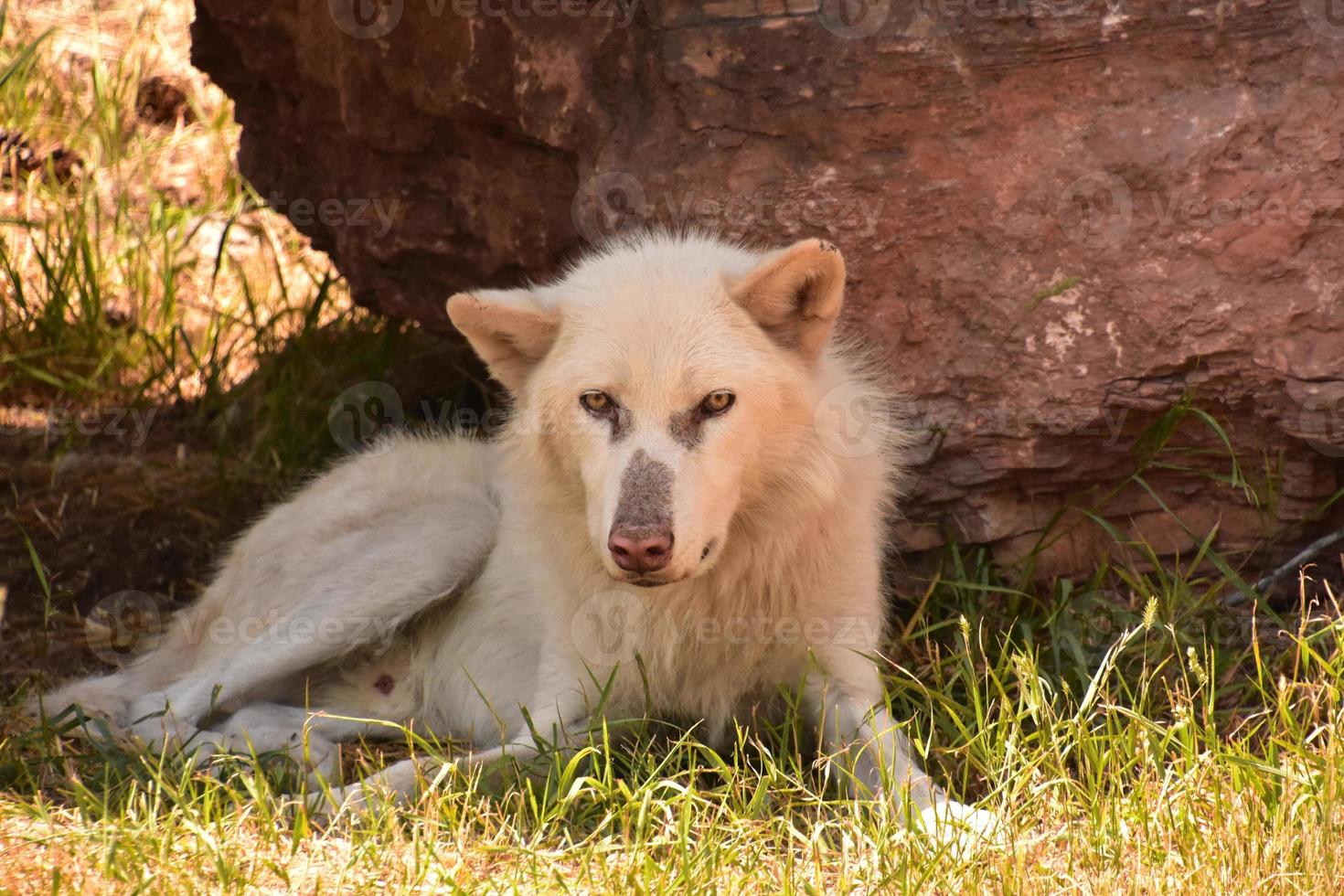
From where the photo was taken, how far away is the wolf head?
11.2 feet

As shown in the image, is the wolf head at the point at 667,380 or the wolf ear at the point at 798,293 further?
the wolf ear at the point at 798,293

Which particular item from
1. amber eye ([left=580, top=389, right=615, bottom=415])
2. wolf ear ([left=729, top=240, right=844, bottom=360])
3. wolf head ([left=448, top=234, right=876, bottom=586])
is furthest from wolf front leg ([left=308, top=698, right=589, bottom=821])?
wolf ear ([left=729, top=240, right=844, bottom=360])

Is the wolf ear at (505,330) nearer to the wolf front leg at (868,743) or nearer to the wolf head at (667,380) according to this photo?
the wolf head at (667,380)

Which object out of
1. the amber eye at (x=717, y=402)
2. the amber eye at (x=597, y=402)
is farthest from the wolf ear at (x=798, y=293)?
the amber eye at (x=597, y=402)

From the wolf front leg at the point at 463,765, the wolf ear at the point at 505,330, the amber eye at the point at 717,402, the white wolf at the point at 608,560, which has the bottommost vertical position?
the wolf front leg at the point at 463,765

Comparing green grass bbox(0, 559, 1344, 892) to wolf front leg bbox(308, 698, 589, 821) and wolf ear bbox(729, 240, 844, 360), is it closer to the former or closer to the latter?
wolf front leg bbox(308, 698, 589, 821)

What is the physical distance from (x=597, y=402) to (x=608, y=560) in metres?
0.47

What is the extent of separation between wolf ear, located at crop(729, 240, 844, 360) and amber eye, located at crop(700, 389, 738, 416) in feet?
0.95

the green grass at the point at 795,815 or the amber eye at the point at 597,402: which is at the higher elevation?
the amber eye at the point at 597,402

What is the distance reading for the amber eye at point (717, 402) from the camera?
358 cm

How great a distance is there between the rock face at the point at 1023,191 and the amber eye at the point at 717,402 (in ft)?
4.19

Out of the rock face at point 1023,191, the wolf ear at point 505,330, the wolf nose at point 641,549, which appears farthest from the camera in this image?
the rock face at point 1023,191

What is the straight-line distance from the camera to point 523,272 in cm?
542

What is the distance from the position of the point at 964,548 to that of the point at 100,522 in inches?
137
